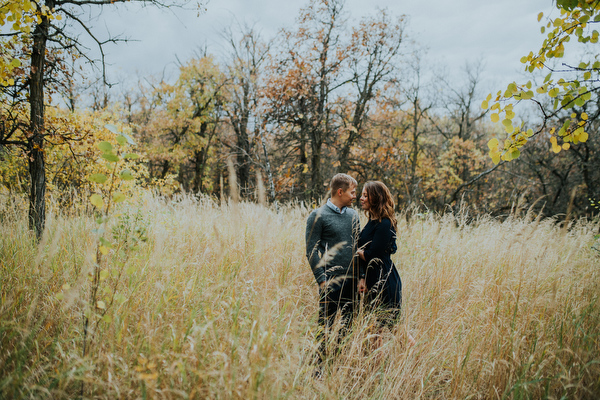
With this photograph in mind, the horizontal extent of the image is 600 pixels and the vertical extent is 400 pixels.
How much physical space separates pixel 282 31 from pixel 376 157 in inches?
219

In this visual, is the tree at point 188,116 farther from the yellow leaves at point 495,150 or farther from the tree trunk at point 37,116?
the yellow leaves at point 495,150

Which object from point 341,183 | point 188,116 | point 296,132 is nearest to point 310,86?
point 296,132

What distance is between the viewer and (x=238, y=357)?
1.49 m

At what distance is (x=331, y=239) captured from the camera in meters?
2.67

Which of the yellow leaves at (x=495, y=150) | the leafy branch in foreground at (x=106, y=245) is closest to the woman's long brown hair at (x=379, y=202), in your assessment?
the yellow leaves at (x=495, y=150)

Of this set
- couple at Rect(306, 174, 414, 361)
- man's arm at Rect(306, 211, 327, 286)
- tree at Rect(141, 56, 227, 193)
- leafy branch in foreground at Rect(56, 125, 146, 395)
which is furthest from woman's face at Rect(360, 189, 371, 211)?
tree at Rect(141, 56, 227, 193)

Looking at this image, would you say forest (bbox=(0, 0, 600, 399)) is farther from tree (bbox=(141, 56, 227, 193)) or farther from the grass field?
tree (bbox=(141, 56, 227, 193))

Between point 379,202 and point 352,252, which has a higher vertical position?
point 379,202

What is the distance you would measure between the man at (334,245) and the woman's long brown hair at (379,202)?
0.59 feet

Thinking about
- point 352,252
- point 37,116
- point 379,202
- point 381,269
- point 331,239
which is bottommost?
point 381,269

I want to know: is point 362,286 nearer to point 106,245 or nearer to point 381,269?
point 381,269

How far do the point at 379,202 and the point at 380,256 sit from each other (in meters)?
0.52

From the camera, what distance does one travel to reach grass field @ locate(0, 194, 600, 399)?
1413 millimetres

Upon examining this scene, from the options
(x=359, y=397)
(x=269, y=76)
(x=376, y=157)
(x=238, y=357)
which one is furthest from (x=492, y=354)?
(x=376, y=157)
